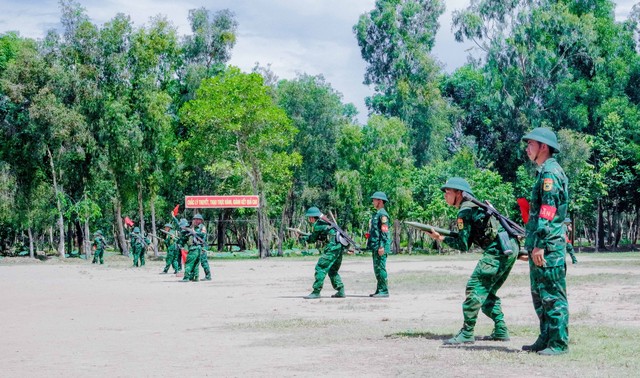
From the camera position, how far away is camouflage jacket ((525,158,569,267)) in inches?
346

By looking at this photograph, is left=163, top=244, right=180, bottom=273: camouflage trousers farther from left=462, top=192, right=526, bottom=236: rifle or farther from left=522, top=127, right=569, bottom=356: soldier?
left=522, top=127, right=569, bottom=356: soldier

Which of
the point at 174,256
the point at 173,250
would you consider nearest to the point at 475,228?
the point at 174,256

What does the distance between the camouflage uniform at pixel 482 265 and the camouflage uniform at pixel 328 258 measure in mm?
7342

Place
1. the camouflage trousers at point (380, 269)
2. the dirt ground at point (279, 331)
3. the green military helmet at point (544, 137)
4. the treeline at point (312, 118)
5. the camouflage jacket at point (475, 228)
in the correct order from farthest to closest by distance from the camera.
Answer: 1. the treeline at point (312, 118)
2. the camouflage trousers at point (380, 269)
3. the camouflage jacket at point (475, 228)
4. the green military helmet at point (544, 137)
5. the dirt ground at point (279, 331)

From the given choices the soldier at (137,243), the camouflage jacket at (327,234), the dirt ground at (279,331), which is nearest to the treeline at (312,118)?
the soldier at (137,243)

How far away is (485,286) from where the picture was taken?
32.8 feet

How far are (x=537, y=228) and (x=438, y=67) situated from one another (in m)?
53.5

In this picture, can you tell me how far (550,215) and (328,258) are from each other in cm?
912

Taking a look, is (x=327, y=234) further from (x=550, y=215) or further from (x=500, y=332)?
(x=550, y=215)

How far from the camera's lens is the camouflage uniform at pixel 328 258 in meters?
17.5

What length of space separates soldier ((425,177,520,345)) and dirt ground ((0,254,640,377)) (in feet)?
1.20

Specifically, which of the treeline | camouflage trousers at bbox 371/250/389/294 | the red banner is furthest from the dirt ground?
the treeline

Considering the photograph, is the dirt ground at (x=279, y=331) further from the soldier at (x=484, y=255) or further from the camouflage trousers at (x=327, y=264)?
the camouflage trousers at (x=327, y=264)

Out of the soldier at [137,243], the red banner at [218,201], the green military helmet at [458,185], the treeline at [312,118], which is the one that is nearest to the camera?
the green military helmet at [458,185]
